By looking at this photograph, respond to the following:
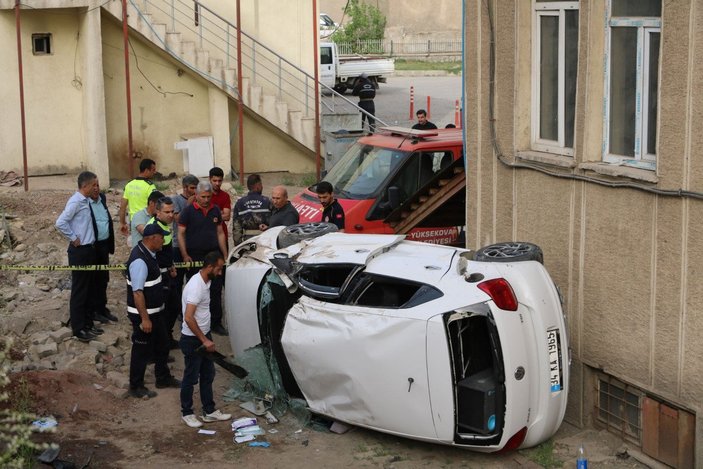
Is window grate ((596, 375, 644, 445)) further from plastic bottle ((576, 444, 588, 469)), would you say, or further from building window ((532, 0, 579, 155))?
building window ((532, 0, 579, 155))

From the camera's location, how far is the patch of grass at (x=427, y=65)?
155 feet

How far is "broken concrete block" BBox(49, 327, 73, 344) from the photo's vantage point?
11.2 metres

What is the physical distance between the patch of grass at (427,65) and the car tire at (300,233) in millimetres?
36553

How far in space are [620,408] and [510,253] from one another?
5.60 feet

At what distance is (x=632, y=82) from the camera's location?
8.88 m

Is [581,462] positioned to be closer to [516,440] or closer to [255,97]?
[516,440]

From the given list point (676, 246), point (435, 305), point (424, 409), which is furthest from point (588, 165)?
point (424, 409)

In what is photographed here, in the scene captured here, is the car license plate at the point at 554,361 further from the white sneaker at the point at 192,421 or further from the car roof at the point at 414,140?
the car roof at the point at 414,140

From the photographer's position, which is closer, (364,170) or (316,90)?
(364,170)

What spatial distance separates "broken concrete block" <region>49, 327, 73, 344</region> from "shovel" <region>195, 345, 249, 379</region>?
7.68 feet

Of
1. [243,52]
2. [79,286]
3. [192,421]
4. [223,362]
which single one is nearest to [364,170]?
[79,286]

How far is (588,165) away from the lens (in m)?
9.08

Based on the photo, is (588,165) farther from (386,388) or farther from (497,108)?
(386,388)

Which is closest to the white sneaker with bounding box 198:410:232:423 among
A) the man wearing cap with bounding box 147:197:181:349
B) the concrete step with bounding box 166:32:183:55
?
the man wearing cap with bounding box 147:197:181:349
